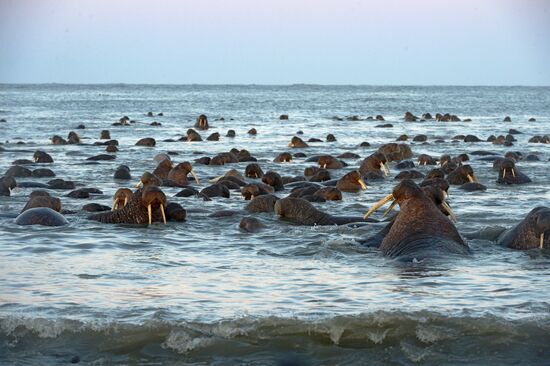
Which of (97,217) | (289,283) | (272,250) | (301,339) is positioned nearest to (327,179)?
(97,217)

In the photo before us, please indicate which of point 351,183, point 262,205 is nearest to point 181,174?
point 351,183

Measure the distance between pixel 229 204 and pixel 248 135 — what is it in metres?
23.3

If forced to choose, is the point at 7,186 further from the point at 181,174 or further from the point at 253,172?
the point at 253,172

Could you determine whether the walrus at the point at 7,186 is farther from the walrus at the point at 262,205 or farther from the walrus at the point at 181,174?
the walrus at the point at 262,205

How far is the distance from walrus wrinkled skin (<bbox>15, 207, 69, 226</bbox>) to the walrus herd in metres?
0.01

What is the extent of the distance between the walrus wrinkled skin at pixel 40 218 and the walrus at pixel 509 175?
9686mm

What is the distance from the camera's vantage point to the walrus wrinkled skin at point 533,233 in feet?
36.3

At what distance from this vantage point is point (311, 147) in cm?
3155

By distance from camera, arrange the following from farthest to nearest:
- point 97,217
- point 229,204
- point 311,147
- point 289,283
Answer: point 311,147, point 229,204, point 97,217, point 289,283

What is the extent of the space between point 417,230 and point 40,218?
5.19 m

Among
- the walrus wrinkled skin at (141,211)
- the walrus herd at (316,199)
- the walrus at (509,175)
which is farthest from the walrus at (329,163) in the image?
the walrus wrinkled skin at (141,211)

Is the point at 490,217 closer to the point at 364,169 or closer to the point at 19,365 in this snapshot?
the point at 364,169

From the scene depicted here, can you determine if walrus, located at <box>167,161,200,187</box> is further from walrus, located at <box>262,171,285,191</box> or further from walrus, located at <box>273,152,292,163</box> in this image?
walrus, located at <box>273,152,292,163</box>

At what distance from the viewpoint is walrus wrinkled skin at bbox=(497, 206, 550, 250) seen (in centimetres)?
1108
